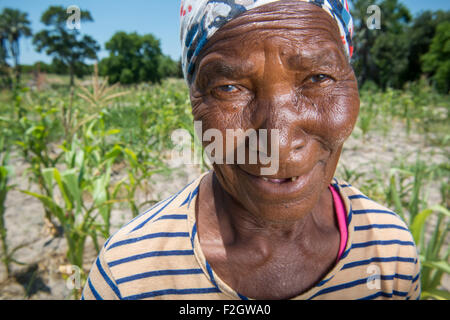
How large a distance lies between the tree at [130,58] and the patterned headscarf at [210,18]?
32428 millimetres

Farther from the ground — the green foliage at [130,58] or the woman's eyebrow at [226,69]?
the green foliage at [130,58]

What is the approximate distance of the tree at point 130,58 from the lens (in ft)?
108

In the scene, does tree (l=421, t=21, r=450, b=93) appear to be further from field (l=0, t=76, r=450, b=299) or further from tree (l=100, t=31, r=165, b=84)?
tree (l=100, t=31, r=165, b=84)

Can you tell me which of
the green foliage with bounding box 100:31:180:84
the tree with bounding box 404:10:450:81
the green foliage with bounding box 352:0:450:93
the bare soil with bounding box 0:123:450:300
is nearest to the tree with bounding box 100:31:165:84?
the green foliage with bounding box 100:31:180:84

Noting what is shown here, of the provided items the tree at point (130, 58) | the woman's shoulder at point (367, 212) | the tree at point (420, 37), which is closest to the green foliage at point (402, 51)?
the tree at point (420, 37)

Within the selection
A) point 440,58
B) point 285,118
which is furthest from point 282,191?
point 440,58

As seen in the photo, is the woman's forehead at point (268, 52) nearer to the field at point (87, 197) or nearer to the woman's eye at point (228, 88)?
the woman's eye at point (228, 88)

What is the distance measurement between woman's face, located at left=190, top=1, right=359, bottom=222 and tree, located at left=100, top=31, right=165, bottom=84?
32.6 m

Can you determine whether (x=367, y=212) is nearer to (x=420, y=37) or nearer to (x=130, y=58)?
(x=420, y=37)

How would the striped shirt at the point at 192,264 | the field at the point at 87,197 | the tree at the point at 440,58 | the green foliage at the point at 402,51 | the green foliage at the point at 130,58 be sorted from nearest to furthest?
the striped shirt at the point at 192,264 → the field at the point at 87,197 → the tree at the point at 440,58 → the green foliage at the point at 402,51 → the green foliage at the point at 130,58

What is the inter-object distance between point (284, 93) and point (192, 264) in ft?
1.97

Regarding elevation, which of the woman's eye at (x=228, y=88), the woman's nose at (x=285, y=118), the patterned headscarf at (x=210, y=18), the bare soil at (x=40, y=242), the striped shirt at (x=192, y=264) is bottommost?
the bare soil at (x=40, y=242)

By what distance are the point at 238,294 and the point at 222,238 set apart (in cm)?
20
